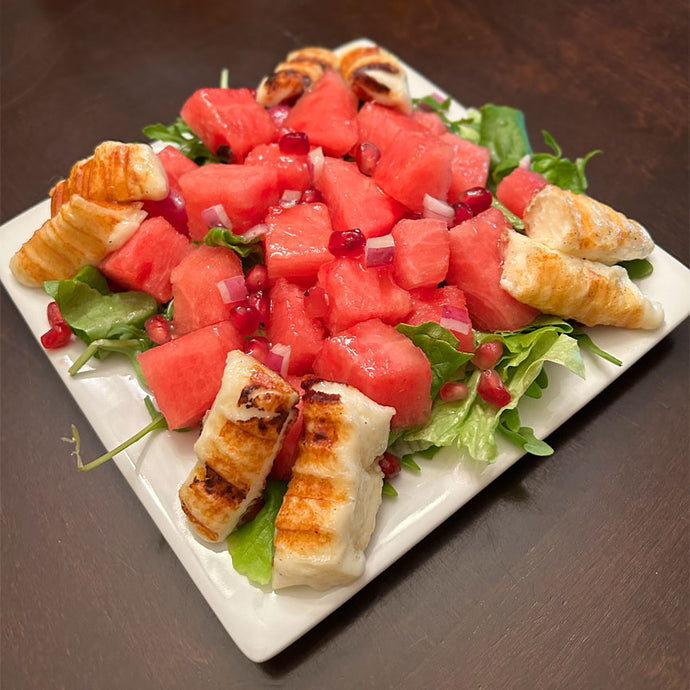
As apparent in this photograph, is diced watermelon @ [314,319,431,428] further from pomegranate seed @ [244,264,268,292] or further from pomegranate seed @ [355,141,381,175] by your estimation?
pomegranate seed @ [355,141,381,175]

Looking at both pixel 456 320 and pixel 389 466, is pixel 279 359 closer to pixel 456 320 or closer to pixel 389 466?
pixel 389 466

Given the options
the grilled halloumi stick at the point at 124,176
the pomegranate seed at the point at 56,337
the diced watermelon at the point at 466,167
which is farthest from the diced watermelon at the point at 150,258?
the diced watermelon at the point at 466,167

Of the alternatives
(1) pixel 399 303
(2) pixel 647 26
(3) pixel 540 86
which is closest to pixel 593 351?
(1) pixel 399 303

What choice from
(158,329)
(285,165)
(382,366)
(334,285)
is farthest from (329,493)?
(285,165)

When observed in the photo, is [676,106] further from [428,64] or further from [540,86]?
[428,64]

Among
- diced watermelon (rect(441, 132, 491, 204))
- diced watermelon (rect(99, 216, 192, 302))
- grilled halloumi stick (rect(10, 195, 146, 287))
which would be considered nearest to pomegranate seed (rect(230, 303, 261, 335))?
diced watermelon (rect(99, 216, 192, 302))

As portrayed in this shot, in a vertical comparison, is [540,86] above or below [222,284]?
above
